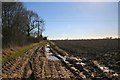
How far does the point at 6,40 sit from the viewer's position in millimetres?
40094

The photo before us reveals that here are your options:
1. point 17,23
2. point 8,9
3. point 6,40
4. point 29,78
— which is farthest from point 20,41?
point 29,78

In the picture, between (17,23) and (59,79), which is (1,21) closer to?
(17,23)

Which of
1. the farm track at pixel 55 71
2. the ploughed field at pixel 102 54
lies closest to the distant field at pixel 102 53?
the ploughed field at pixel 102 54

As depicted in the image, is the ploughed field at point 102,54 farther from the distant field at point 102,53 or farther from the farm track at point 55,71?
the farm track at point 55,71

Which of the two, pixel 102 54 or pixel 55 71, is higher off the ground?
pixel 102 54

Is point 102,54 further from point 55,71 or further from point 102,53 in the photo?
point 55,71

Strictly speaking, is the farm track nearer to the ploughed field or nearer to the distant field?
the ploughed field

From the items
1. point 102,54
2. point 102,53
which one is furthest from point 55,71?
point 102,53

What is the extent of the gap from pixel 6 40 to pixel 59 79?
28.1m

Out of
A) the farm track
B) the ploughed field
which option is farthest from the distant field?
the farm track

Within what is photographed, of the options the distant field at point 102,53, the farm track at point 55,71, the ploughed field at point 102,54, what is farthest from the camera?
the distant field at point 102,53

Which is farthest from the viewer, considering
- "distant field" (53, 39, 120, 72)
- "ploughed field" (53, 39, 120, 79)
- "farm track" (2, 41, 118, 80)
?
"distant field" (53, 39, 120, 72)

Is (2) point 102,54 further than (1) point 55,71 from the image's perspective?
Yes

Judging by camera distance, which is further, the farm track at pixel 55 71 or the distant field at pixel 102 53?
the distant field at pixel 102 53
